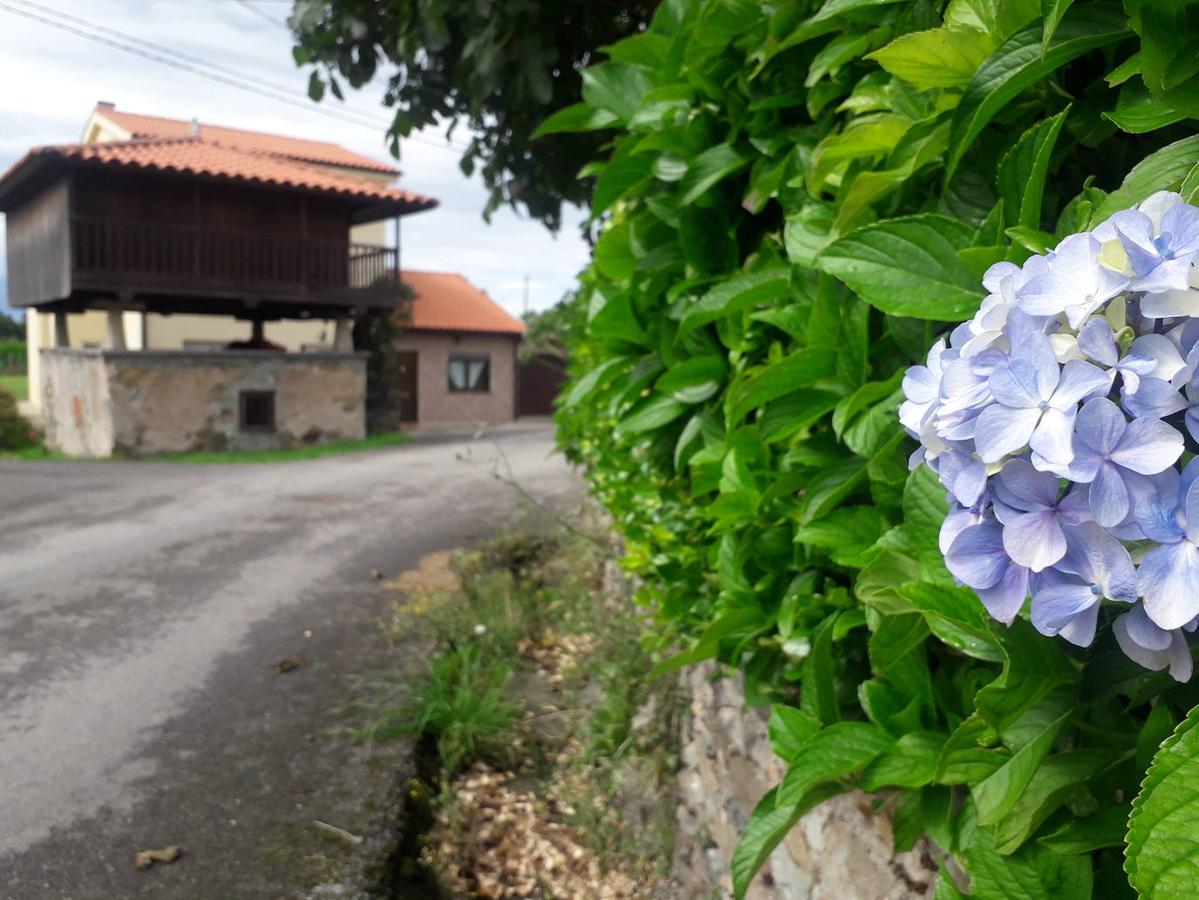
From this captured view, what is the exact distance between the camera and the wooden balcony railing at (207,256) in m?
16.2

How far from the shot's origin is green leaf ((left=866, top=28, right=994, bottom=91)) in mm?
1082

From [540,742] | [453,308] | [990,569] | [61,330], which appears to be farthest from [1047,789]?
[453,308]

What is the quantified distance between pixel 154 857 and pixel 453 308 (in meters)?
25.0

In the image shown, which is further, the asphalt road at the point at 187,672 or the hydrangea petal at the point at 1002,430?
the asphalt road at the point at 187,672

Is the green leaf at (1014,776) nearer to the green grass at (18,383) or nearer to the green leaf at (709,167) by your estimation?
the green leaf at (709,167)

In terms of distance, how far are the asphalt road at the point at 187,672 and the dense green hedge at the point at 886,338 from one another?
1.98m

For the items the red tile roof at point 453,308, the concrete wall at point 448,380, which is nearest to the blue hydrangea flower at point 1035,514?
the red tile roof at point 453,308

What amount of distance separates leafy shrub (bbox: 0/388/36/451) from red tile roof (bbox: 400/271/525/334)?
30.7ft

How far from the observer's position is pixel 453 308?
27297 millimetres

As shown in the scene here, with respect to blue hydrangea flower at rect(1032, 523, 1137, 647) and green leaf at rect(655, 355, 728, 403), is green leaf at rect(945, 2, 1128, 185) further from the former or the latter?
green leaf at rect(655, 355, 728, 403)

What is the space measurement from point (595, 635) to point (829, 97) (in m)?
3.86

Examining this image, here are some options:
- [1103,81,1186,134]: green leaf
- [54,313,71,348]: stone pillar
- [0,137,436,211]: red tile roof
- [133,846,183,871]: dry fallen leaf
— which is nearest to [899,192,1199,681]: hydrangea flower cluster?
[1103,81,1186,134]: green leaf

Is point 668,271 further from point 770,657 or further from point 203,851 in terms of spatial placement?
point 203,851

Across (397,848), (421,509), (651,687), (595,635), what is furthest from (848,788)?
(421,509)
